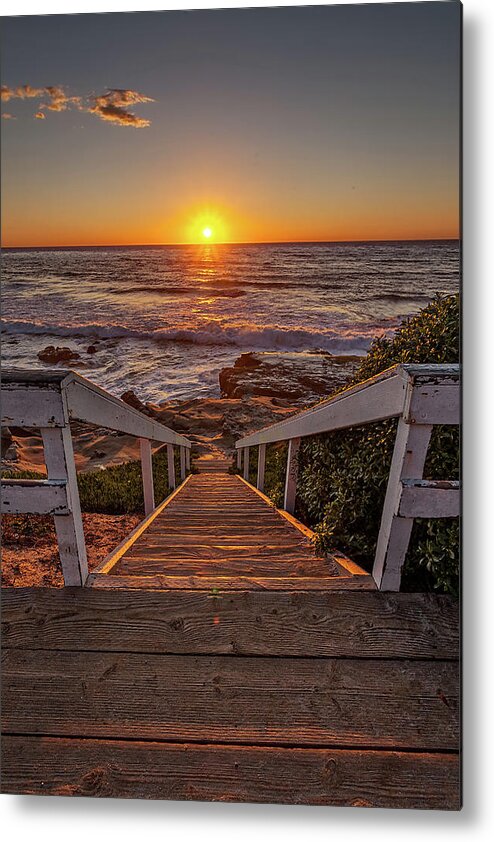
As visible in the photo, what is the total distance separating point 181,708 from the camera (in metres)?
1.46

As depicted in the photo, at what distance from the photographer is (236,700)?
1.46 metres

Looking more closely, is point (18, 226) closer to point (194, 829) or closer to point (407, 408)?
point (407, 408)

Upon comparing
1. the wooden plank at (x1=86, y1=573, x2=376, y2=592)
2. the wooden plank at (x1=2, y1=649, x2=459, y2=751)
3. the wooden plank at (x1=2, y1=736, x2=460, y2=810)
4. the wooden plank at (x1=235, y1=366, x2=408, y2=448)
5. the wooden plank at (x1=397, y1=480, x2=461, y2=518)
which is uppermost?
the wooden plank at (x1=235, y1=366, x2=408, y2=448)

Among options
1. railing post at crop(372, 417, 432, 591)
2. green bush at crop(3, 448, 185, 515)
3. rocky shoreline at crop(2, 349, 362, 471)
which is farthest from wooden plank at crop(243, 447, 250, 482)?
railing post at crop(372, 417, 432, 591)

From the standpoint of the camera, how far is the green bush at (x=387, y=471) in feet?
5.76

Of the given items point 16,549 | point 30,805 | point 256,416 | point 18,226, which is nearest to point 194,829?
point 30,805

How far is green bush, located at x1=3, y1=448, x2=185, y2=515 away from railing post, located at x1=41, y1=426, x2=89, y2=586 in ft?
1.10

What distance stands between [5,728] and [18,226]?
137 cm

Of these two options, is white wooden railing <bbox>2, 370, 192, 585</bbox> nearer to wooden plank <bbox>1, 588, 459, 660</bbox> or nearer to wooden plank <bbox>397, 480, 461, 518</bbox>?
wooden plank <bbox>1, 588, 459, 660</bbox>

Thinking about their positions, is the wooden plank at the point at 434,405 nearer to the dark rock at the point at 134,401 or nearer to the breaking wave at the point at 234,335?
the breaking wave at the point at 234,335

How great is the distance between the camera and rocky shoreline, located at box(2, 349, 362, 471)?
6.71 feet

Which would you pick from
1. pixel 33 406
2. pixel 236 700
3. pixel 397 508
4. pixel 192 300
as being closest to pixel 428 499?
pixel 397 508

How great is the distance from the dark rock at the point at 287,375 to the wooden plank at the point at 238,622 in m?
0.66

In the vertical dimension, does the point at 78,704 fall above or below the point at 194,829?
above
